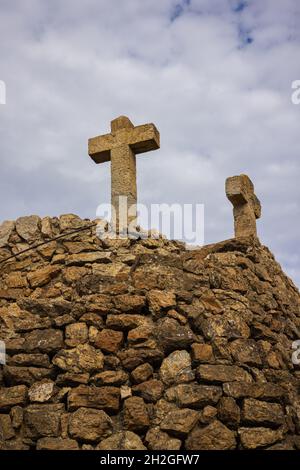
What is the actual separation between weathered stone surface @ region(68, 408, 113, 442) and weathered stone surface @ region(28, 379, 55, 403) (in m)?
0.34

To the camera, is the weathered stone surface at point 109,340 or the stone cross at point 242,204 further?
the stone cross at point 242,204

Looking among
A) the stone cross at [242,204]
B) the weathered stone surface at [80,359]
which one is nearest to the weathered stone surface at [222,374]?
the weathered stone surface at [80,359]

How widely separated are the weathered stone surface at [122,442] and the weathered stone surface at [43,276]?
6.88ft

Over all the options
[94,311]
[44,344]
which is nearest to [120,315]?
[94,311]

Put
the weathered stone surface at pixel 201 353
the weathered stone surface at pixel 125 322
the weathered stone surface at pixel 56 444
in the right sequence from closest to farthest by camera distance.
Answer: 1. the weathered stone surface at pixel 56 444
2. the weathered stone surface at pixel 201 353
3. the weathered stone surface at pixel 125 322

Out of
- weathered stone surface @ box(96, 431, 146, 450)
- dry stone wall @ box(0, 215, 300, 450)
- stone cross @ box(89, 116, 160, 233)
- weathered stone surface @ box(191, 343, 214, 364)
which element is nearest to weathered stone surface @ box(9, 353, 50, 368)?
dry stone wall @ box(0, 215, 300, 450)

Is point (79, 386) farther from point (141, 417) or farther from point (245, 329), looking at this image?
point (245, 329)

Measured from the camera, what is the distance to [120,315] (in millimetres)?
5586

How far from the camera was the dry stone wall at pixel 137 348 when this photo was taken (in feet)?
16.1

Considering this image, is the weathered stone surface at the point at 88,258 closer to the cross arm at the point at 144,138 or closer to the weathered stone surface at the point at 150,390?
the weathered stone surface at the point at 150,390

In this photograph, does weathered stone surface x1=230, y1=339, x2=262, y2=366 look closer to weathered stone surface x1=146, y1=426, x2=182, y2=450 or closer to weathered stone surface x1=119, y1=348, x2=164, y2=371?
weathered stone surface x1=119, y1=348, x2=164, y2=371

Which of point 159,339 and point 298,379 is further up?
point 159,339
